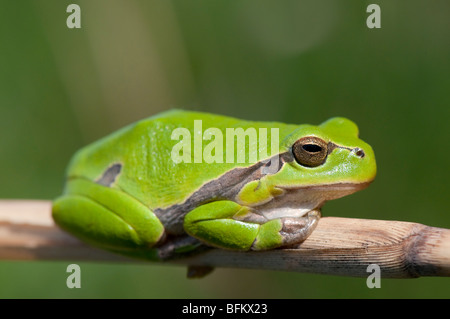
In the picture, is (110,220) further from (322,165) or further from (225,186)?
(322,165)

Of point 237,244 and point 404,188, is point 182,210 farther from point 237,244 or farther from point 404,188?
point 404,188

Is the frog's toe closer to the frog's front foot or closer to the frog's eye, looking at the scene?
the frog's front foot

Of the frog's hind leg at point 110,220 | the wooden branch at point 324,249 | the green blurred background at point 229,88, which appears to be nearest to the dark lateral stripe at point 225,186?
the frog's hind leg at point 110,220

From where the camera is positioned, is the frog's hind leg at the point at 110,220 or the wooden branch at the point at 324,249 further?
the frog's hind leg at the point at 110,220

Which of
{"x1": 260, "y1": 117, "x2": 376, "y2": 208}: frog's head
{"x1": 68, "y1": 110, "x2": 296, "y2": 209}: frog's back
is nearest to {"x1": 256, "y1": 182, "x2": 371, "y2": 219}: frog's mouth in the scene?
{"x1": 260, "y1": 117, "x2": 376, "y2": 208}: frog's head

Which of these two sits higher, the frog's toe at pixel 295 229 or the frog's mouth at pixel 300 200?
the frog's mouth at pixel 300 200

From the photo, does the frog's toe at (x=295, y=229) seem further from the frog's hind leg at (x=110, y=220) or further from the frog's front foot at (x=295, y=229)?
the frog's hind leg at (x=110, y=220)
